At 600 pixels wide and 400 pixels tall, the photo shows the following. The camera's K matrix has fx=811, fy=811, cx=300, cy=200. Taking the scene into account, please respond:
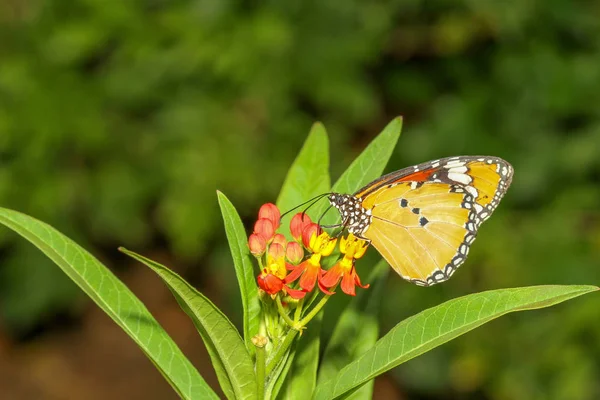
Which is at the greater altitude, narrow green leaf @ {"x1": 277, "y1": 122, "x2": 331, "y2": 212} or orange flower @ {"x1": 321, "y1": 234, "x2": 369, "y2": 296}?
narrow green leaf @ {"x1": 277, "y1": 122, "x2": 331, "y2": 212}

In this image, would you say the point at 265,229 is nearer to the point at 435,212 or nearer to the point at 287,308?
the point at 287,308

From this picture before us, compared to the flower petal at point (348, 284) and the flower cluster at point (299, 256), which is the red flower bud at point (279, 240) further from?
the flower petal at point (348, 284)

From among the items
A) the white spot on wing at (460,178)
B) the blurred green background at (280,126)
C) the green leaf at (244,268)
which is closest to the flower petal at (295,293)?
the green leaf at (244,268)

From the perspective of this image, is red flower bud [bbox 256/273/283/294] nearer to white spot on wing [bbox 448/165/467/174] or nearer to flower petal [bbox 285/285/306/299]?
flower petal [bbox 285/285/306/299]

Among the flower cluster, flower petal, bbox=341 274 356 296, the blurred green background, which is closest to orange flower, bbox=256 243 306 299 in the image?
the flower cluster

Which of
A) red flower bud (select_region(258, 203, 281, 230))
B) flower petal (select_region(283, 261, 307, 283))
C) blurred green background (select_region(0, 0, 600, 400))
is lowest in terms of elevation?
blurred green background (select_region(0, 0, 600, 400))

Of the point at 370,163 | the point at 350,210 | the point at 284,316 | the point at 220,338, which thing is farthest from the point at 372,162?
the point at 220,338

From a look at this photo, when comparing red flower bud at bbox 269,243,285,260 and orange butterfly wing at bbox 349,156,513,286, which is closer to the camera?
red flower bud at bbox 269,243,285,260
